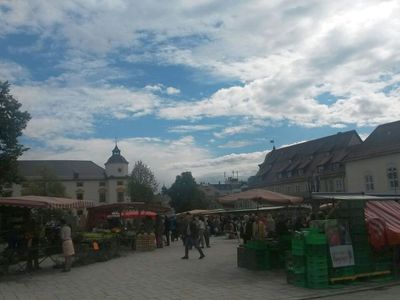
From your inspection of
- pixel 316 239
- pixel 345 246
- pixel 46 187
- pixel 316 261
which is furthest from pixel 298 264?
pixel 46 187

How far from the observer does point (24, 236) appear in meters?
17.7

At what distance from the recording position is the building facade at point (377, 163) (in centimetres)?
5797

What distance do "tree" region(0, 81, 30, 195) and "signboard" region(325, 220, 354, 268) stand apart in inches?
1193

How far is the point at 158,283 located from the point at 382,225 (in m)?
6.17

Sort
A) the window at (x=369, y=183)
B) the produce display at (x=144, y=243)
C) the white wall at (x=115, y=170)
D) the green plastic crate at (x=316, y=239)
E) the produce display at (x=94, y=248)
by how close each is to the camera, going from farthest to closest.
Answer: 1. the white wall at (x=115, y=170)
2. the window at (x=369, y=183)
3. the produce display at (x=144, y=243)
4. the produce display at (x=94, y=248)
5. the green plastic crate at (x=316, y=239)

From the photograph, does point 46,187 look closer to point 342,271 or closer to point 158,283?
point 158,283

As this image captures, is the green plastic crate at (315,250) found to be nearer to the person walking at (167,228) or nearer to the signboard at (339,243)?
the signboard at (339,243)

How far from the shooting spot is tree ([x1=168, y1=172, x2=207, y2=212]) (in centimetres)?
8444

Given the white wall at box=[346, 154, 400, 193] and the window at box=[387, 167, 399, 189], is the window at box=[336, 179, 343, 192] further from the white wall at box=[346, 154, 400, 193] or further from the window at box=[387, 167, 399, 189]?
the window at box=[387, 167, 399, 189]

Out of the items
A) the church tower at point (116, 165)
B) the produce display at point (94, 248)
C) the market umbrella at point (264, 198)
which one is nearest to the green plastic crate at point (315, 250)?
the market umbrella at point (264, 198)

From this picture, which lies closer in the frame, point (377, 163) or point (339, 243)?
point (339, 243)

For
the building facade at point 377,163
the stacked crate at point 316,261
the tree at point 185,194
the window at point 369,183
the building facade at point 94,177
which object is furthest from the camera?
the building facade at point 94,177

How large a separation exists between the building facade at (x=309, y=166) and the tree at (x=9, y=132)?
42.8 metres

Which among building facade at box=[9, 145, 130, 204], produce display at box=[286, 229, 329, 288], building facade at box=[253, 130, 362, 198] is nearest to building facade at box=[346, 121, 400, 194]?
building facade at box=[253, 130, 362, 198]
